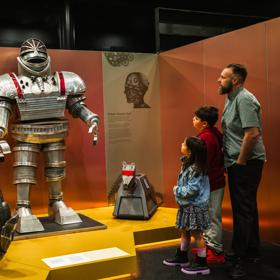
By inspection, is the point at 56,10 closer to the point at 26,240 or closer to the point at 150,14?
the point at 150,14

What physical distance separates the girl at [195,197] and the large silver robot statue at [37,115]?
1.20m

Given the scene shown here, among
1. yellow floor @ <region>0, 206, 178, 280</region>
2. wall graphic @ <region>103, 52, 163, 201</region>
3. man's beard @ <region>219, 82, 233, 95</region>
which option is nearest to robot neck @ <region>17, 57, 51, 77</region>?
wall graphic @ <region>103, 52, 163, 201</region>

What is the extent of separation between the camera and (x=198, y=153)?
326 cm

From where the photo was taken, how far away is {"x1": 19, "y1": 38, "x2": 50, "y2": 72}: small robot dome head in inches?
167

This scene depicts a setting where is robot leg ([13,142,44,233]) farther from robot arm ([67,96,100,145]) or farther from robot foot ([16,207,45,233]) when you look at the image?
robot arm ([67,96,100,145])

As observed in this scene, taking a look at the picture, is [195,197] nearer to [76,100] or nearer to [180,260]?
[180,260]

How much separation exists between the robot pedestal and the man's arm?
1.57 m

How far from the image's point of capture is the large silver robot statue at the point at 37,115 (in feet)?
13.6

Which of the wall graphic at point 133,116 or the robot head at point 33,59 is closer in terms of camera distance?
the robot head at point 33,59

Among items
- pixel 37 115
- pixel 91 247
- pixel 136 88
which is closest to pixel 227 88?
pixel 91 247

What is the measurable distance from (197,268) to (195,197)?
0.50 meters

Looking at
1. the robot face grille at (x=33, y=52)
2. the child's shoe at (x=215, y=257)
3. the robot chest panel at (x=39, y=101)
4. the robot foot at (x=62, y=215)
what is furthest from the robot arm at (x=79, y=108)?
the child's shoe at (x=215, y=257)

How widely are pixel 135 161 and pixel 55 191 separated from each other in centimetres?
125

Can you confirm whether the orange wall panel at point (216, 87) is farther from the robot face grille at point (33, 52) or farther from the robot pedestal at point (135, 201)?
the robot face grille at point (33, 52)
